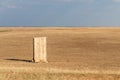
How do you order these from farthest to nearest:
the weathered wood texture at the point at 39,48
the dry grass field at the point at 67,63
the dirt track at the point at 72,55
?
the weathered wood texture at the point at 39,48
the dirt track at the point at 72,55
the dry grass field at the point at 67,63

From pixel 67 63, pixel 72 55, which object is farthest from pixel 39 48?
pixel 72 55

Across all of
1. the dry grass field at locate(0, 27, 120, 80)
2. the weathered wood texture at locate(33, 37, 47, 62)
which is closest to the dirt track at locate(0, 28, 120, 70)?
the dry grass field at locate(0, 27, 120, 80)

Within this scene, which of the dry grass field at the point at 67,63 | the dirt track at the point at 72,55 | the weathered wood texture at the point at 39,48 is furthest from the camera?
the weathered wood texture at the point at 39,48

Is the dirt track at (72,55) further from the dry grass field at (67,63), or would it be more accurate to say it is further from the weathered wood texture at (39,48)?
the weathered wood texture at (39,48)

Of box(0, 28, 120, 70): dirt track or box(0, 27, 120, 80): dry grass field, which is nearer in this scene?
box(0, 27, 120, 80): dry grass field

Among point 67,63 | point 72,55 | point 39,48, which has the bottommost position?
point 67,63

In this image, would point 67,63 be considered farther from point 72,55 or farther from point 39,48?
point 72,55

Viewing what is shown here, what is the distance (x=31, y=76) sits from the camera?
20359 millimetres

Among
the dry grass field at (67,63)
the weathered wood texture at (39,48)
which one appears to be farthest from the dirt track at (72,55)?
the weathered wood texture at (39,48)

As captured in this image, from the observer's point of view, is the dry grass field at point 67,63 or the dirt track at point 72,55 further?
the dirt track at point 72,55

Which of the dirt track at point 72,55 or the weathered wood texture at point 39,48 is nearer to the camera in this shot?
the dirt track at point 72,55

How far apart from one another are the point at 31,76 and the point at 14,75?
2.60 feet

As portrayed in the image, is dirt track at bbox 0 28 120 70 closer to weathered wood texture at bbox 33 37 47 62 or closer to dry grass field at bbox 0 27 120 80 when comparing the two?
dry grass field at bbox 0 27 120 80

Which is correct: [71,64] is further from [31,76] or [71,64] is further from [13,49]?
[13,49]
